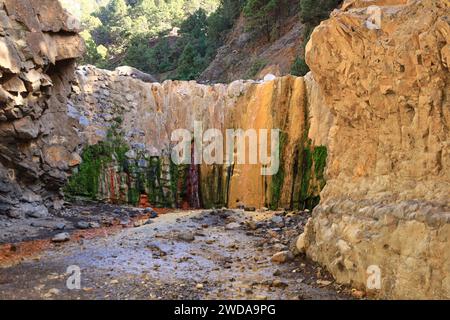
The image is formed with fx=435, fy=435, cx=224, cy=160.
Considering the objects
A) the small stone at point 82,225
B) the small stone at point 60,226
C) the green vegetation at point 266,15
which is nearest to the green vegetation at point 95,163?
the small stone at point 82,225

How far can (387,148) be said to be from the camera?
5.68m

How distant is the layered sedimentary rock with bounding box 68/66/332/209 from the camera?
14.0m

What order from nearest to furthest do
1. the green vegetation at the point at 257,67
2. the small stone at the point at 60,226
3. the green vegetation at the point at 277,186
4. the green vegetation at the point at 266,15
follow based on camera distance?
the small stone at the point at 60,226
the green vegetation at the point at 277,186
the green vegetation at the point at 257,67
the green vegetation at the point at 266,15

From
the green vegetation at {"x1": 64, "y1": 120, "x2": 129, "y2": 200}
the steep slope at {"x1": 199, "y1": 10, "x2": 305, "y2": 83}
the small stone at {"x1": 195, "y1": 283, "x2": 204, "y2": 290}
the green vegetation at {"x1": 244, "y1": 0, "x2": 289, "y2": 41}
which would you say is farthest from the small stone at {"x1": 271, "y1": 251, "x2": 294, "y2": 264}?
the green vegetation at {"x1": 244, "y1": 0, "x2": 289, "y2": 41}

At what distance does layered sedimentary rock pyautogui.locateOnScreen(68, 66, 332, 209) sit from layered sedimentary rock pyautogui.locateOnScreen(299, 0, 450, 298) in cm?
693

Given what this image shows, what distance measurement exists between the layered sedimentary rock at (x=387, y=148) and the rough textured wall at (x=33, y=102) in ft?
20.9

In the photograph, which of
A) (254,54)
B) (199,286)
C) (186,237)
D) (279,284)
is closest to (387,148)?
(279,284)

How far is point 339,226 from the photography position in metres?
6.11

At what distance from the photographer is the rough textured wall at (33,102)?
942 centimetres

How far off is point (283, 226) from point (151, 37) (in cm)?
3396

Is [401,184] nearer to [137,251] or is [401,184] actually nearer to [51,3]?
[137,251]

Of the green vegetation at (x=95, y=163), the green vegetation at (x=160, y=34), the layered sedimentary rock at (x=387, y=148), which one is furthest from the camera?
the green vegetation at (x=160, y=34)

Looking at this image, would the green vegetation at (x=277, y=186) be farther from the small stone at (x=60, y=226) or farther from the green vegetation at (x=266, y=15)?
the green vegetation at (x=266, y=15)

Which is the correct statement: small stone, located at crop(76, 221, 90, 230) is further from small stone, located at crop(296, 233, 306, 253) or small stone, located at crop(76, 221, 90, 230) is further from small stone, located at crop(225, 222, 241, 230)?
small stone, located at crop(296, 233, 306, 253)
